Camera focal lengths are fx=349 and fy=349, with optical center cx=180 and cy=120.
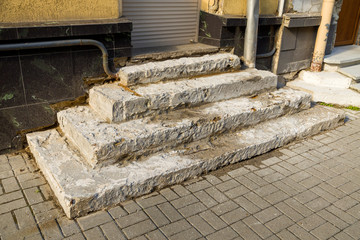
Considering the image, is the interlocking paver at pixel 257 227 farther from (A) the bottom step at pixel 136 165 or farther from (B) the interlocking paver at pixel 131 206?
(B) the interlocking paver at pixel 131 206

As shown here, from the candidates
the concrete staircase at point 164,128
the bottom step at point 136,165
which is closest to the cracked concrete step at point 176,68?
the concrete staircase at point 164,128

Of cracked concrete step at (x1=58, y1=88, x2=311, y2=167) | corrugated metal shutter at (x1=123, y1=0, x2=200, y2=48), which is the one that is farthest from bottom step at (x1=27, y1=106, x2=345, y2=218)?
corrugated metal shutter at (x1=123, y1=0, x2=200, y2=48)

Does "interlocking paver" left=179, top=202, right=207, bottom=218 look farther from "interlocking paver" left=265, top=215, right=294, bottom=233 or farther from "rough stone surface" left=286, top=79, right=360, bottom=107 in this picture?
"rough stone surface" left=286, top=79, right=360, bottom=107

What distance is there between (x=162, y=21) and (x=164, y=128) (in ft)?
7.83

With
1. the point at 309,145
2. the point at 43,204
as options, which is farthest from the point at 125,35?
the point at 309,145

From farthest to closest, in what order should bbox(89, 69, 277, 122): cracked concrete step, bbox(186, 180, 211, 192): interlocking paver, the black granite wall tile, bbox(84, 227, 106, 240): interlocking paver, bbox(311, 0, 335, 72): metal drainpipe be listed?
bbox(311, 0, 335, 72): metal drainpipe → bbox(89, 69, 277, 122): cracked concrete step → the black granite wall tile → bbox(186, 180, 211, 192): interlocking paver → bbox(84, 227, 106, 240): interlocking paver

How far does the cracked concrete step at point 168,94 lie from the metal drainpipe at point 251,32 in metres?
0.65

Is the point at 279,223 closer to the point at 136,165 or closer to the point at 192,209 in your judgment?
the point at 192,209

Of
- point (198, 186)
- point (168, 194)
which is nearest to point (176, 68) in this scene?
point (198, 186)

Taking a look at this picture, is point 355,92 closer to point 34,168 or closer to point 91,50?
point 91,50

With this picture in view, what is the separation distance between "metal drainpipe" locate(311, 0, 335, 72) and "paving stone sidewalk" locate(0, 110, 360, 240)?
3.53 m

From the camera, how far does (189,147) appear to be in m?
4.33

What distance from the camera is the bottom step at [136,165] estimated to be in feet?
11.2

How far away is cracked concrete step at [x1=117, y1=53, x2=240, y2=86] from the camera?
473 centimetres
